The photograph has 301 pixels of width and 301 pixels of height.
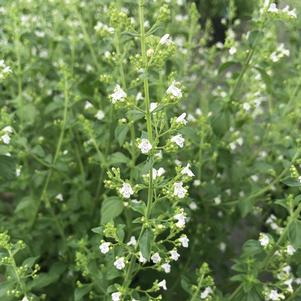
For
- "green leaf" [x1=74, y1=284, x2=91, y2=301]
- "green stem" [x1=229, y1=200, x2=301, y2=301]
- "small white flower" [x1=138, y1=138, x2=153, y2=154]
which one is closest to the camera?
"small white flower" [x1=138, y1=138, x2=153, y2=154]

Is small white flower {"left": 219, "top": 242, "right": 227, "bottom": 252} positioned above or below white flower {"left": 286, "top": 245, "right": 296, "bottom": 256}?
below

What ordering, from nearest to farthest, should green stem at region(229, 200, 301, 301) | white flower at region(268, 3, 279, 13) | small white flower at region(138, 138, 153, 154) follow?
small white flower at region(138, 138, 153, 154), green stem at region(229, 200, 301, 301), white flower at region(268, 3, 279, 13)

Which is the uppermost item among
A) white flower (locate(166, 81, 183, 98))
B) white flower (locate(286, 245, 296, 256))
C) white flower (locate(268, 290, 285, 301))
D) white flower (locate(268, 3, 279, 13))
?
white flower (locate(268, 3, 279, 13))

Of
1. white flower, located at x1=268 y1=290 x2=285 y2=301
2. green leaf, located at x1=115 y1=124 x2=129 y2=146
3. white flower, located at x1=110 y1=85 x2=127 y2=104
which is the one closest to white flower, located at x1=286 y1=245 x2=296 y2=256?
white flower, located at x1=268 y1=290 x2=285 y2=301

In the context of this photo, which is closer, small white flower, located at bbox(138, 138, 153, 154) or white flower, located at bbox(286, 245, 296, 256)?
small white flower, located at bbox(138, 138, 153, 154)

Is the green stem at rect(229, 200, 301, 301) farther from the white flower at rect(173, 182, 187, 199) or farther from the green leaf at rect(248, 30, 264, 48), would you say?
the green leaf at rect(248, 30, 264, 48)

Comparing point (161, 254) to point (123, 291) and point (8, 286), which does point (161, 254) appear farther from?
point (8, 286)
